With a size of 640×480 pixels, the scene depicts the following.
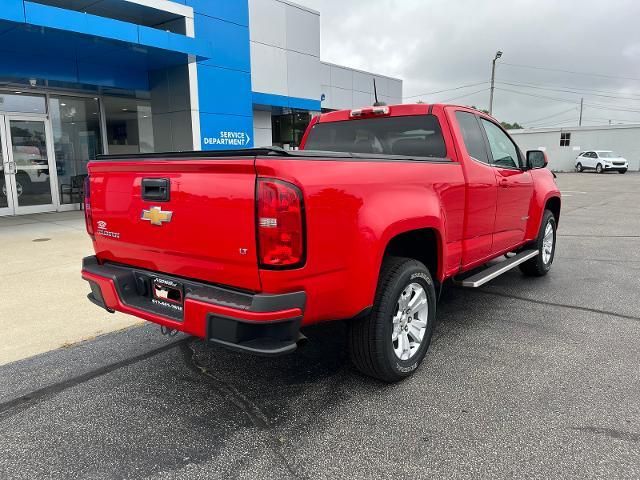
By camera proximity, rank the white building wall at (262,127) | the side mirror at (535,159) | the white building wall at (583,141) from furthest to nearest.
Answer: the white building wall at (583,141)
the white building wall at (262,127)
the side mirror at (535,159)

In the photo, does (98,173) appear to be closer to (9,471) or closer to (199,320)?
(199,320)

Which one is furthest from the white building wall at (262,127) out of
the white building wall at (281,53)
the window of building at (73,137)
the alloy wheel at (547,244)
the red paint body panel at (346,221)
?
the red paint body panel at (346,221)

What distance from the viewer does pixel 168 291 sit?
9.80ft

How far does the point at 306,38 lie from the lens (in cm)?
1883

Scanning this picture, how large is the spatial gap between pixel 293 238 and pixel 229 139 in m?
11.9

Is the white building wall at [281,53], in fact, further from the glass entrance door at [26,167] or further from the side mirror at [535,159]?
the side mirror at [535,159]

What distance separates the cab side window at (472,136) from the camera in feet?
14.3

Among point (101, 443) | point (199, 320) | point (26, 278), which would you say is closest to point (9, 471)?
point (101, 443)

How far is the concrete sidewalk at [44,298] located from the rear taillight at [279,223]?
8.91ft

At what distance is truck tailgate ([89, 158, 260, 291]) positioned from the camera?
256 cm

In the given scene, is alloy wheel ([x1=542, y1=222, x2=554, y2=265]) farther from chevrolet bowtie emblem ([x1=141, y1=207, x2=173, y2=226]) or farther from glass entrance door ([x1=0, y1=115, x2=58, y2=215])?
glass entrance door ([x1=0, y1=115, x2=58, y2=215])

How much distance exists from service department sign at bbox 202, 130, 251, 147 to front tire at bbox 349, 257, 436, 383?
1070 centimetres

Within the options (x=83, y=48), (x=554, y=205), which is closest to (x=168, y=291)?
(x=554, y=205)

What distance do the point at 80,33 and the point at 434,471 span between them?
395 inches
